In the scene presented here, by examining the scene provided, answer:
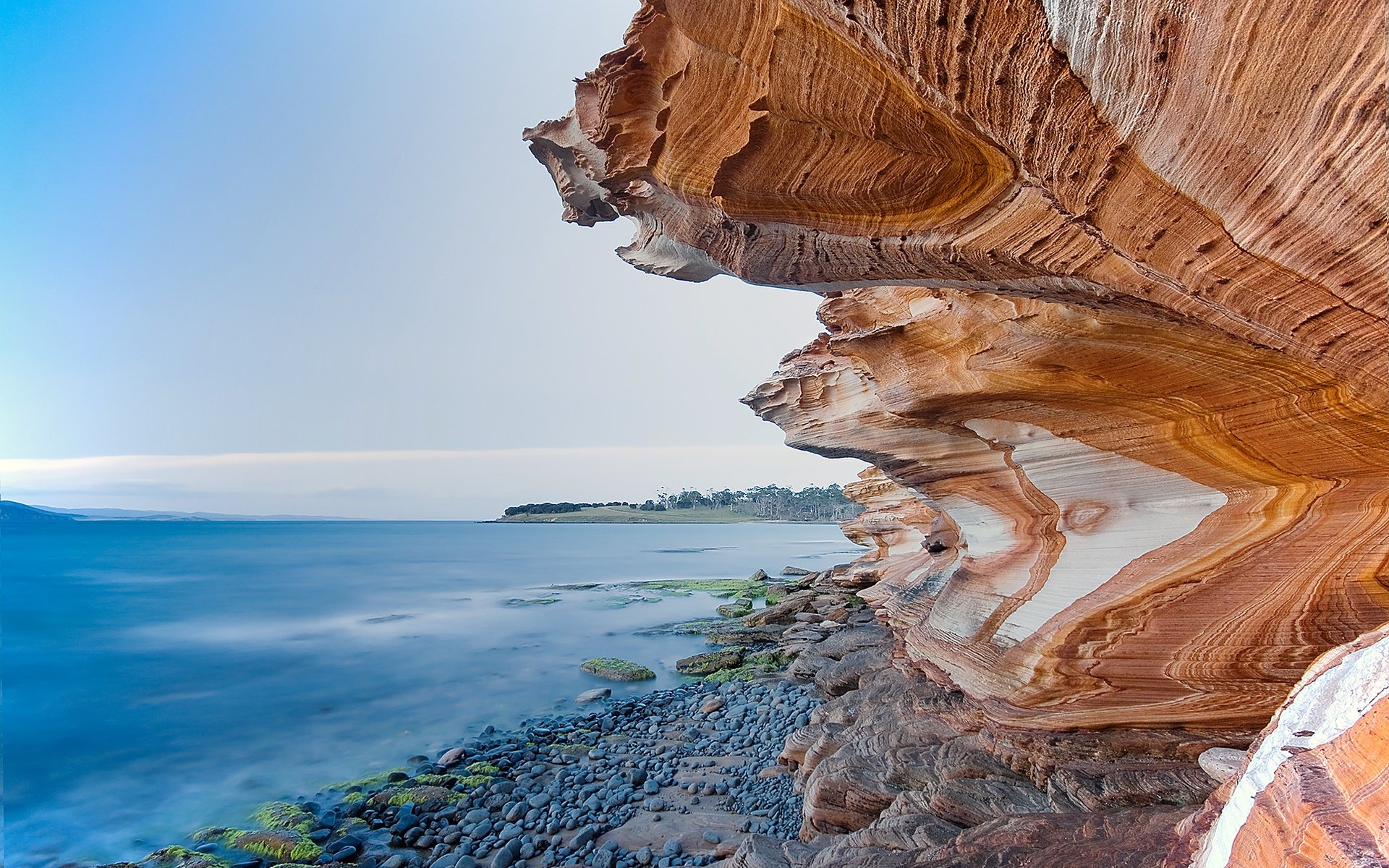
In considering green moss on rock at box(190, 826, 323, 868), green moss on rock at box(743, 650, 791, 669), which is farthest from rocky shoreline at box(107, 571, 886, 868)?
green moss on rock at box(743, 650, 791, 669)

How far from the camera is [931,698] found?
616 cm

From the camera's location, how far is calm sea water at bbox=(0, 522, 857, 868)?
8258 millimetres

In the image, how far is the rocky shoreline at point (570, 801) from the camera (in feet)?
19.4

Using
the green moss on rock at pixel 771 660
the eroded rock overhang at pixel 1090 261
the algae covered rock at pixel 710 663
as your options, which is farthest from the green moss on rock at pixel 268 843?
the green moss on rock at pixel 771 660

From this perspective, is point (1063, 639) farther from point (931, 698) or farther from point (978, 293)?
point (978, 293)

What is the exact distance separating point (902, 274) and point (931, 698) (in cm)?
445

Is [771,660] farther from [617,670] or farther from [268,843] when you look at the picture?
[268,843]

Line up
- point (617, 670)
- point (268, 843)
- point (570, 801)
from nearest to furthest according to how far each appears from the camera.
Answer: point (268, 843) → point (570, 801) → point (617, 670)

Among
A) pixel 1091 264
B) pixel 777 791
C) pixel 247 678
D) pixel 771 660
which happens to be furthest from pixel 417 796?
pixel 247 678

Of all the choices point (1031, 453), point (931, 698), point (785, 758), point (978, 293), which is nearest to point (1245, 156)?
point (978, 293)

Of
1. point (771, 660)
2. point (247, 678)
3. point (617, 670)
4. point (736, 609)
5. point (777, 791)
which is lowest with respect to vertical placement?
point (247, 678)

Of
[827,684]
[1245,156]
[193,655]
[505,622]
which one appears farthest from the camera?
[505,622]

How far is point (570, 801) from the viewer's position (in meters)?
6.91

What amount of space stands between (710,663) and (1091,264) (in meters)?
12.0
